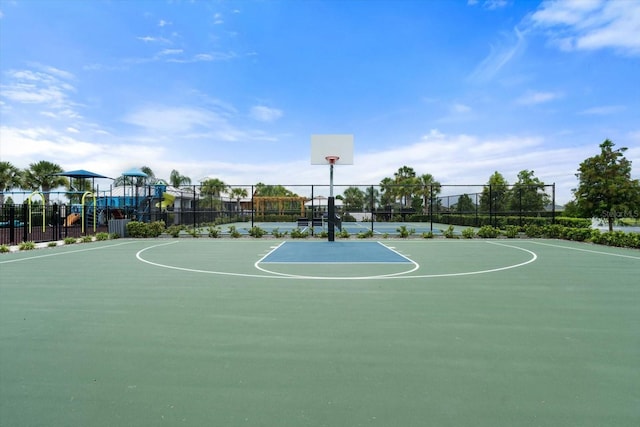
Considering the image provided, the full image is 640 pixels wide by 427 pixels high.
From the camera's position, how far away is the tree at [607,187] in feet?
49.5

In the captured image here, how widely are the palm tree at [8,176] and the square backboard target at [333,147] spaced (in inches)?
1092

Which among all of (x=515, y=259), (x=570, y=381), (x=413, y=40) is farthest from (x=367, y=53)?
(x=570, y=381)

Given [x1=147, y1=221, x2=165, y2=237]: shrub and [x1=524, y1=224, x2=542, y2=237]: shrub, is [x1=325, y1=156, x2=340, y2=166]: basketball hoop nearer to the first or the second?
[x1=147, y1=221, x2=165, y2=237]: shrub

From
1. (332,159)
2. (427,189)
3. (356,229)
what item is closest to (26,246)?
(332,159)

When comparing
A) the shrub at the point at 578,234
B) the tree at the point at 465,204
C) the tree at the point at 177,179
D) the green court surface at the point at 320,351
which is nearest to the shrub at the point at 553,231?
the shrub at the point at 578,234

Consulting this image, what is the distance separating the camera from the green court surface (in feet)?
7.43

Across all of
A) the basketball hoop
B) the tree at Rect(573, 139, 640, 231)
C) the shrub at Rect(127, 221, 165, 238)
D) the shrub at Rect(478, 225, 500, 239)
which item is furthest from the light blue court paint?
the tree at Rect(573, 139, 640, 231)

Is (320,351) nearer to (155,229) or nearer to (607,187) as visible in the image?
(155,229)

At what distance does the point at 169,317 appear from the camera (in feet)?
14.0

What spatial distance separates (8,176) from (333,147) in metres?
29.1

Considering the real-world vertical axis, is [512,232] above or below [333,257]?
above

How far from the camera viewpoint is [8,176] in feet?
93.5

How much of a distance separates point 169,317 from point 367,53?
1554 cm

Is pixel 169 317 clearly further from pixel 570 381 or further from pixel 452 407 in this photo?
pixel 570 381
